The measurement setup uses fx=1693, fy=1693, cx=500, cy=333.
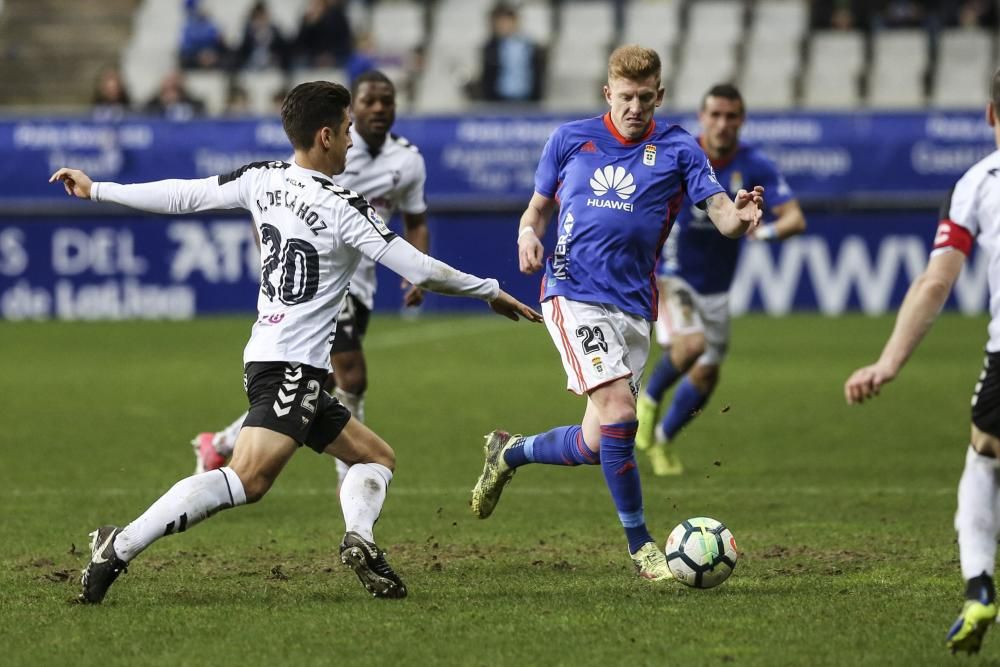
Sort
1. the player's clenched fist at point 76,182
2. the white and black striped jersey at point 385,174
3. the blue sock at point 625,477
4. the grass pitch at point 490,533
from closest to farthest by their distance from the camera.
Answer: the grass pitch at point 490,533 < the player's clenched fist at point 76,182 < the blue sock at point 625,477 < the white and black striped jersey at point 385,174

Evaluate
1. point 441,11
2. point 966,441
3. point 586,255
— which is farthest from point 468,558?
point 441,11

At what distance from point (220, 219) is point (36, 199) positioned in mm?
2502

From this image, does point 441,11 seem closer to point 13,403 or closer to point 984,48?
point 984,48

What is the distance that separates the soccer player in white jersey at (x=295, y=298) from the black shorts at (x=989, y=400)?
1.80 m

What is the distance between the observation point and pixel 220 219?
21781 mm

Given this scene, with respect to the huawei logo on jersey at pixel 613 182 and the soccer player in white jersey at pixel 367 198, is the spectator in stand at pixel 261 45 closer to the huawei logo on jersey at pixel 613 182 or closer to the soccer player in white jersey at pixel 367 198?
the soccer player in white jersey at pixel 367 198

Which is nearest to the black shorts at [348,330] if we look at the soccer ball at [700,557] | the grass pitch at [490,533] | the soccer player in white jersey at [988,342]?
the grass pitch at [490,533]

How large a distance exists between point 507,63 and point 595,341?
17645mm

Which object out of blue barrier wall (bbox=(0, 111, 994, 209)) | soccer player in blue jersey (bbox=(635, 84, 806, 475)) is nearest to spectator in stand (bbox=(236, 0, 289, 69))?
blue barrier wall (bbox=(0, 111, 994, 209))

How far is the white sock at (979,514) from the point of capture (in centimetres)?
532

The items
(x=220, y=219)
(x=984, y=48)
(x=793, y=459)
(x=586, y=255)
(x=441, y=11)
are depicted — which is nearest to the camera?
(x=586, y=255)

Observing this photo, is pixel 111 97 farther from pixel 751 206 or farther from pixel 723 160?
pixel 751 206

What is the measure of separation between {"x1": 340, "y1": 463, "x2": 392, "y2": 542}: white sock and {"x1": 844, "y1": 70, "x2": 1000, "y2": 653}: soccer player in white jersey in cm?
216

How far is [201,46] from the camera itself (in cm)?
2627
